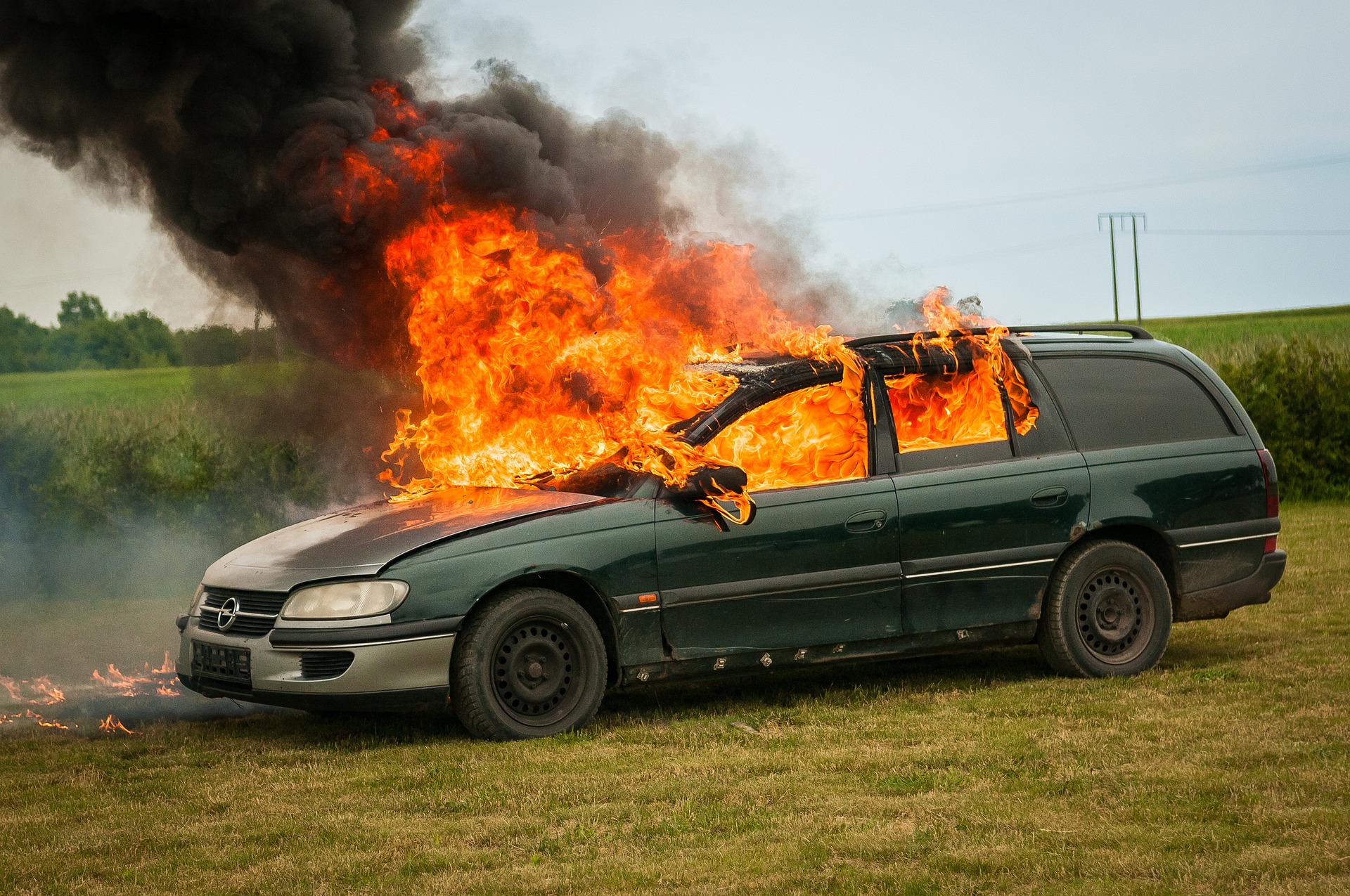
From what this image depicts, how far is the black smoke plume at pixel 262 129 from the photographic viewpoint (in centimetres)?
860

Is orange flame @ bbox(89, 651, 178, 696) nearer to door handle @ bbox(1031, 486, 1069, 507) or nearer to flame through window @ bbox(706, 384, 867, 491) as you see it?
flame through window @ bbox(706, 384, 867, 491)

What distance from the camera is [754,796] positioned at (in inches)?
216

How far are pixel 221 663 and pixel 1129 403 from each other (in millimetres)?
4994

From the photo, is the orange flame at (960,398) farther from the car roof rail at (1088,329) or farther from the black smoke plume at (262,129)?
the black smoke plume at (262,129)

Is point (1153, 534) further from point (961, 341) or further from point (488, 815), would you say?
point (488, 815)

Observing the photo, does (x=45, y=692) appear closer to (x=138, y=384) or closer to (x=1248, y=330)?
(x=138, y=384)

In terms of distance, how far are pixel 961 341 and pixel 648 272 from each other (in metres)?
2.23

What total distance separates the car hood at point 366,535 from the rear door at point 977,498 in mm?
1728

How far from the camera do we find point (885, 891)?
438 centimetres

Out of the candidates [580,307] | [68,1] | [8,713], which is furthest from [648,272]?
[8,713]

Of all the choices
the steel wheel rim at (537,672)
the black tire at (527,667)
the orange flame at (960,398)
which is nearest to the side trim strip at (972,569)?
the orange flame at (960,398)

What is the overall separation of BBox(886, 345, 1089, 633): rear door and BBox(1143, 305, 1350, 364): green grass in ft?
49.0

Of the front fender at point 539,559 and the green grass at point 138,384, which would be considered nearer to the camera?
the front fender at point 539,559

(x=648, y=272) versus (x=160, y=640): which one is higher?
(x=648, y=272)
